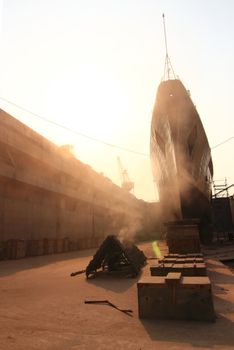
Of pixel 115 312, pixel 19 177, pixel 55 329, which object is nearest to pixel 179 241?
pixel 115 312

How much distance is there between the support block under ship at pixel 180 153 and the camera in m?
15.9

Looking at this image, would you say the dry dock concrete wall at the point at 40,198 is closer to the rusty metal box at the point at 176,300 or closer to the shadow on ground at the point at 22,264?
the shadow on ground at the point at 22,264

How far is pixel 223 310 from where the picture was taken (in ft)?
16.7

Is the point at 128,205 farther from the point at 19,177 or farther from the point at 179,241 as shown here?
the point at 179,241

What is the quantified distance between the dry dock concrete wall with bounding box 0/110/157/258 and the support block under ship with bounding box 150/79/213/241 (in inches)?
438

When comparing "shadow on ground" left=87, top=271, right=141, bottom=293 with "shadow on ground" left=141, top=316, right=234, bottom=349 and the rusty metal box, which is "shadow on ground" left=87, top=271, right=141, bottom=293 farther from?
"shadow on ground" left=141, top=316, right=234, bottom=349

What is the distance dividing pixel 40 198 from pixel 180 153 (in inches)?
620

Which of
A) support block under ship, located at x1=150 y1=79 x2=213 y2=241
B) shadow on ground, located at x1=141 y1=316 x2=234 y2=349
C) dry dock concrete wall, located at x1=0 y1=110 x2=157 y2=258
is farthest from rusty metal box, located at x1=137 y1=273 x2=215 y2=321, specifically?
dry dock concrete wall, located at x1=0 y1=110 x2=157 y2=258

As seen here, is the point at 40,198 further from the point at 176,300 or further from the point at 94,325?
the point at 176,300

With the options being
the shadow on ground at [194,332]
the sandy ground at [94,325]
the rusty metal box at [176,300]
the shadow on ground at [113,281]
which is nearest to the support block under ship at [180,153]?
the shadow on ground at [113,281]

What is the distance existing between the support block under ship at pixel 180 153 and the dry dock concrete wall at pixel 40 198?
11.1 meters

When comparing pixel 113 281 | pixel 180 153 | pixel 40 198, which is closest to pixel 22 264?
pixel 113 281

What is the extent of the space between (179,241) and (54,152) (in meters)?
20.8

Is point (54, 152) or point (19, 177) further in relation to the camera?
point (54, 152)
